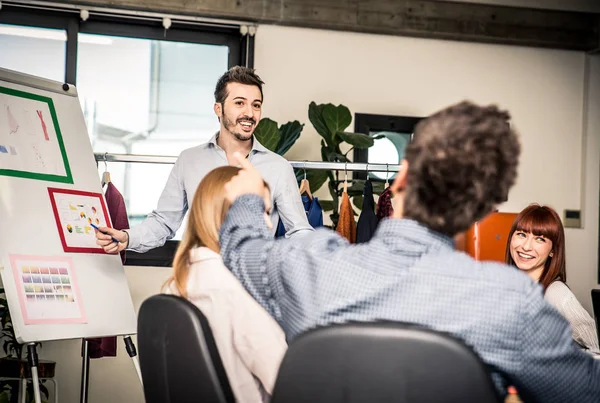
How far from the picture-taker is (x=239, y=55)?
15.8ft

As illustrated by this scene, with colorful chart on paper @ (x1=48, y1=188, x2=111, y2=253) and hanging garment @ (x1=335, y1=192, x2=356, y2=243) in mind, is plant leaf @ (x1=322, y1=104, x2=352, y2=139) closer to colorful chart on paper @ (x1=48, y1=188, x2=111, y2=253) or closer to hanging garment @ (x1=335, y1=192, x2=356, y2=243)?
hanging garment @ (x1=335, y1=192, x2=356, y2=243)

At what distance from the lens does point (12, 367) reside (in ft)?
12.1

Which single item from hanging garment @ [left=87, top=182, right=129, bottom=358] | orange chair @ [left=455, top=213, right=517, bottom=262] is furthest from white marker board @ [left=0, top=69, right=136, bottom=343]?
orange chair @ [left=455, top=213, right=517, bottom=262]

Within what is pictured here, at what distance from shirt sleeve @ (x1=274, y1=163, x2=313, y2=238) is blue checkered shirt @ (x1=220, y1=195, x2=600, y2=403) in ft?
5.59

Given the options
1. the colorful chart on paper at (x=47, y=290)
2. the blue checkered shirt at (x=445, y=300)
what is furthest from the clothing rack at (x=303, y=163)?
the blue checkered shirt at (x=445, y=300)

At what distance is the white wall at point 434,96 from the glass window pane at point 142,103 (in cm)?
44

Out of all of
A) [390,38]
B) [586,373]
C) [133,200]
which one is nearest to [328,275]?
[586,373]

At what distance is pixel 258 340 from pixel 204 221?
33 centimetres

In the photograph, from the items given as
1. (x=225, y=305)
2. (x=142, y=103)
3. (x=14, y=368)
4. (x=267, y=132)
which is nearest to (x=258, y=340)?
(x=225, y=305)

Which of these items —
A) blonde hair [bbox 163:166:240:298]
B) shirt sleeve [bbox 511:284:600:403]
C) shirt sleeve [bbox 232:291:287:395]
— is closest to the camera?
shirt sleeve [bbox 511:284:600:403]

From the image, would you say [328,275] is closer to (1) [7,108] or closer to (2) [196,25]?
(1) [7,108]

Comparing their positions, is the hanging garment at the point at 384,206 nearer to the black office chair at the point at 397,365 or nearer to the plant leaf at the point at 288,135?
the plant leaf at the point at 288,135

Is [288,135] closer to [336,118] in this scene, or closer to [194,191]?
[336,118]

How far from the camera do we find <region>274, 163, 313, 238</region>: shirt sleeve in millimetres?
3018
